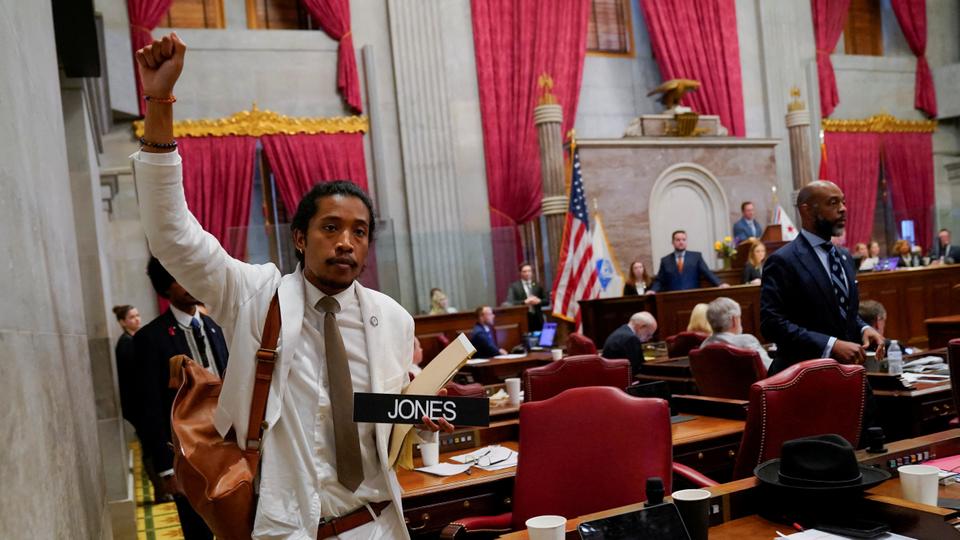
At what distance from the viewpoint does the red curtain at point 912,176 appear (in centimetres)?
1377

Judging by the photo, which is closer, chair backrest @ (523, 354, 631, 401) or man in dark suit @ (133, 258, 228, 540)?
man in dark suit @ (133, 258, 228, 540)

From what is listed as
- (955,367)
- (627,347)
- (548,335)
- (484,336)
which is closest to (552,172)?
(548,335)

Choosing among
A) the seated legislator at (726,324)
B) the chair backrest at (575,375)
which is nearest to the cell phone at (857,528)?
the chair backrest at (575,375)

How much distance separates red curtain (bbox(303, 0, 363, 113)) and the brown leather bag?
29.6 ft

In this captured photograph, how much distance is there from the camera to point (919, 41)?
14320 millimetres

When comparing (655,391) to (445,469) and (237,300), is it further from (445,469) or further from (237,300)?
(237,300)

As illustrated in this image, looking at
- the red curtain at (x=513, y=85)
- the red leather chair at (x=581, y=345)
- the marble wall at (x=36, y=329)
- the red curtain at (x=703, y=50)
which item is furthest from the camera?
the red curtain at (x=703, y=50)

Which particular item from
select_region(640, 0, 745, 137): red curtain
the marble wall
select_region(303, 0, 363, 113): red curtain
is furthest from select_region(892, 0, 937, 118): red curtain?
the marble wall

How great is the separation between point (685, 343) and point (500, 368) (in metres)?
1.83

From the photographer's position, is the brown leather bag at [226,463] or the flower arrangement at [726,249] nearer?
the brown leather bag at [226,463]

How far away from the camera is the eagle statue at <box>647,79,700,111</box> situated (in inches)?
445

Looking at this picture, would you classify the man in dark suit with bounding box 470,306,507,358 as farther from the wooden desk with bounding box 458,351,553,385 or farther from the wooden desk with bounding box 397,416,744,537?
the wooden desk with bounding box 397,416,744,537

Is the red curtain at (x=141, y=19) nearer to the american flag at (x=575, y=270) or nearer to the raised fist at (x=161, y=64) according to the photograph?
the american flag at (x=575, y=270)

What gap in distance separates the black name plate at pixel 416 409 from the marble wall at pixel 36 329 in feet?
2.03
